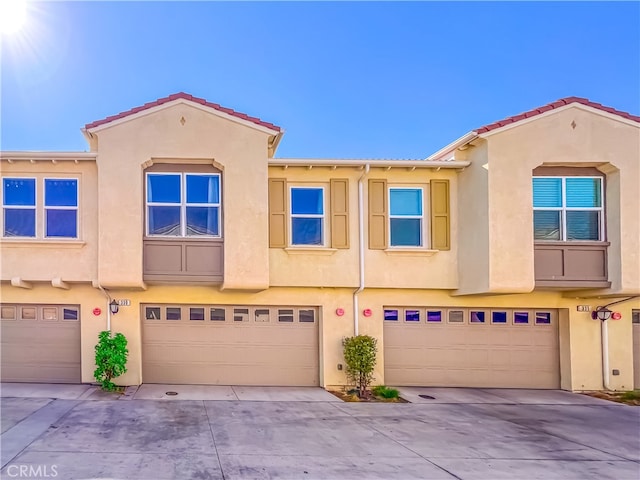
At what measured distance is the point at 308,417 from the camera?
8828 mm

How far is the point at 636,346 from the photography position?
1208 cm

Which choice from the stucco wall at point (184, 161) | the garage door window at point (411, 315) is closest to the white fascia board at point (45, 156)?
the stucco wall at point (184, 161)

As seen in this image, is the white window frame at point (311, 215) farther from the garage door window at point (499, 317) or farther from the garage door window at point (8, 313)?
the garage door window at point (8, 313)

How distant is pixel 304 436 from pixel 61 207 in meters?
7.75

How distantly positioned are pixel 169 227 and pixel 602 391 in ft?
37.4

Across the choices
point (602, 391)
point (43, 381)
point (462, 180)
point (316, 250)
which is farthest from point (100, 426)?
point (602, 391)

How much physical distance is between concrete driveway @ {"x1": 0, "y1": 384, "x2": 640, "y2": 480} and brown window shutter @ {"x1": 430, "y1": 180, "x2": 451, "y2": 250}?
3.67m

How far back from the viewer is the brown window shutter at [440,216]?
1160 centimetres

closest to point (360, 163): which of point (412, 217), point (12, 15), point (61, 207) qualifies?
point (412, 217)

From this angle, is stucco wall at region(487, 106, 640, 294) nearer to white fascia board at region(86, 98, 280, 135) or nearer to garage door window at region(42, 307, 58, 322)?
white fascia board at region(86, 98, 280, 135)

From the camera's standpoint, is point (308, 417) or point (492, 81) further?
point (492, 81)

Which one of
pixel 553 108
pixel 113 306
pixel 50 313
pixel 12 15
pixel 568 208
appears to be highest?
pixel 12 15

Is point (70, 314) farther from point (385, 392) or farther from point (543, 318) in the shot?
point (543, 318)

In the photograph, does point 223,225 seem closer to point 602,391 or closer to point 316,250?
point 316,250
